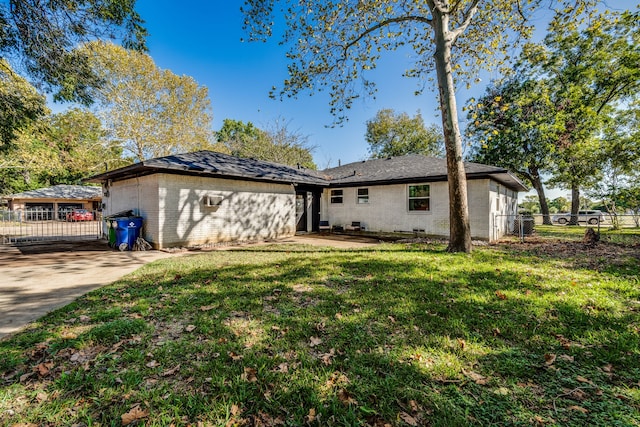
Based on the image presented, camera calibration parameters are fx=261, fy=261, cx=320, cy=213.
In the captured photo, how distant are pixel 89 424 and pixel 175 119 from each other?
87.0 ft

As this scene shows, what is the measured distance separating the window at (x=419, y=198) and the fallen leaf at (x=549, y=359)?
9882 mm

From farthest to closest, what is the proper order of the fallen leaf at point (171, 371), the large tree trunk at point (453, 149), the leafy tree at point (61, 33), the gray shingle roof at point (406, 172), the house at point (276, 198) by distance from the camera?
the gray shingle roof at point (406, 172) < the house at point (276, 198) < the large tree trunk at point (453, 149) < the leafy tree at point (61, 33) < the fallen leaf at point (171, 371)

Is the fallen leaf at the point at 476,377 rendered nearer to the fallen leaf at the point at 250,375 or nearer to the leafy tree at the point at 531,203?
the fallen leaf at the point at 250,375

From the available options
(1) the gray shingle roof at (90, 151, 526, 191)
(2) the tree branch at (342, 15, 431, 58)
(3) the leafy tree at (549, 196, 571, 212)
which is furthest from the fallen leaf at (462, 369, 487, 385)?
(3) the leafy tree at (549, 196, 571, 212)

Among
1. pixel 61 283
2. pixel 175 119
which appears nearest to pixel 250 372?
pixel 61 283

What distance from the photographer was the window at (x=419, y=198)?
12095 mm

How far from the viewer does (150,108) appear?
22.5m

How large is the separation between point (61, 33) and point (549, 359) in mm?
10590

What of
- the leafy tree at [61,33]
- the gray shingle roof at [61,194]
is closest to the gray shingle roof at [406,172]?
the leafy tree at [61,33]

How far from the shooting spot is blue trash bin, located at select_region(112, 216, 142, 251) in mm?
8711

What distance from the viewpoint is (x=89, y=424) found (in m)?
1.83

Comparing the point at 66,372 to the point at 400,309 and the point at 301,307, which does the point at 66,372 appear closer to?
the point at 301,307

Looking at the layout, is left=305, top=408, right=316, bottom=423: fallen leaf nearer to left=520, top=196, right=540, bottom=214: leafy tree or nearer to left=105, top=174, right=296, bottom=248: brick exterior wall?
left=105, top=174, right=296, bottom=248: brick exterior wall

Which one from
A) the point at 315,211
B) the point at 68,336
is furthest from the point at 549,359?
the point at 315,211
